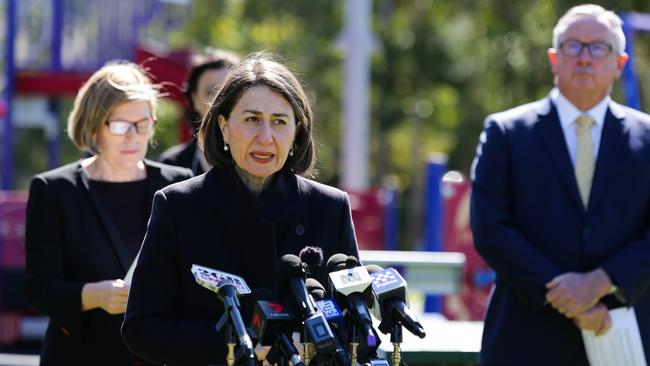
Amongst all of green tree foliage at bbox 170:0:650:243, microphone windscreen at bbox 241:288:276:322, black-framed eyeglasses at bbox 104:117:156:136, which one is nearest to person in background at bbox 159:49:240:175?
black-framed eyeglasses at bbox 104:117:156:136

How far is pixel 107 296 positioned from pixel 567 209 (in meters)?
1.82

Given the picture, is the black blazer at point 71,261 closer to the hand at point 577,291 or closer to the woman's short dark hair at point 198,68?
the woman's short dark hair at point 198,68

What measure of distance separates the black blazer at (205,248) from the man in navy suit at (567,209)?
102 centimetres

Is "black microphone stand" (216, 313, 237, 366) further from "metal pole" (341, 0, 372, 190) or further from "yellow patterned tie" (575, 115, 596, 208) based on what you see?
"metal pole" (341, 0, 372, 190)

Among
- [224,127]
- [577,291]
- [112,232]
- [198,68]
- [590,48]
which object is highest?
[590,48]

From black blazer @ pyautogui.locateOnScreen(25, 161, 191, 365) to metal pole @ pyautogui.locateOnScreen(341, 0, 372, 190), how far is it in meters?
11.5

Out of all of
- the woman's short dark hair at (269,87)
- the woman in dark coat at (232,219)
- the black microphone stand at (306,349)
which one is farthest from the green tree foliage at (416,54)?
the black microphone stand at (306,349)

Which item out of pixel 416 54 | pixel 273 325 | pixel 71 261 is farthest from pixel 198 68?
pixel 416 54

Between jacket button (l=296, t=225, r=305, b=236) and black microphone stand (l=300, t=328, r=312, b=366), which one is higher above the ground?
jacket button (l=296, t=225, r=305, b=236)

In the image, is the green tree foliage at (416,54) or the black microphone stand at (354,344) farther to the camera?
the green tree foliage at (416,54)

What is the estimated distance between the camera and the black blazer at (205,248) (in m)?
3.64

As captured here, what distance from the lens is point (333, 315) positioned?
127 inches

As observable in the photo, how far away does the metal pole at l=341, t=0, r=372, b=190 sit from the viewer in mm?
16406

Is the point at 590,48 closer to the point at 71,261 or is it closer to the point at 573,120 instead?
the point at 573,120
